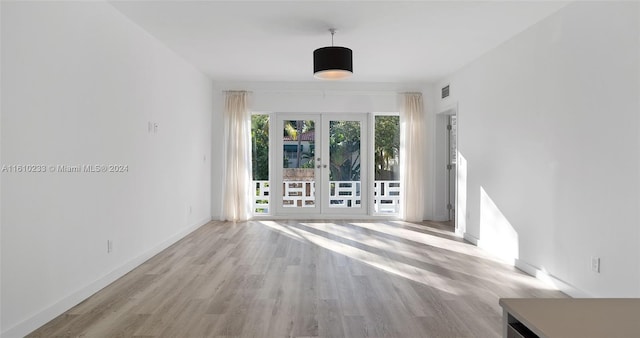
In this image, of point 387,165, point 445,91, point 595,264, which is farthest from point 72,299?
point 445,91

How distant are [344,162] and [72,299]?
496cm

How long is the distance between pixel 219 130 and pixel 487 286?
16.7ft

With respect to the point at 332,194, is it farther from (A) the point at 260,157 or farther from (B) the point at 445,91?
(B) the point at 445,91

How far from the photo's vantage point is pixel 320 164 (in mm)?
7066

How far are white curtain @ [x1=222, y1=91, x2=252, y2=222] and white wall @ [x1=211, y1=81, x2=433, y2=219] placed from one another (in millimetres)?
152

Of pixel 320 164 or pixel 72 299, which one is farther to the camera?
pixel 320 164

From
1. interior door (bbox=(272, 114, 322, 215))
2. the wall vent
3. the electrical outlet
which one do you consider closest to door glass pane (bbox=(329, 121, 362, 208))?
interior door (bbox=(272, 114, 322, 215))

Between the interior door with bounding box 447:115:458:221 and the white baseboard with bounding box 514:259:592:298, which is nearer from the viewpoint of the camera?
the white baseboard with bounding box 514:259:592:298

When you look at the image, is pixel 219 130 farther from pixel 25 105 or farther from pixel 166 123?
pixel 25 105

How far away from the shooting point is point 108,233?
3.38 meters

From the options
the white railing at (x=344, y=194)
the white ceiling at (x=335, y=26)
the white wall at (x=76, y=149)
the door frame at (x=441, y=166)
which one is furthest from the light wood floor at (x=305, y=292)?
the white ceiling at (x=335, y=26)

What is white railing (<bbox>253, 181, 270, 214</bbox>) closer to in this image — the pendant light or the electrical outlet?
the pendant light

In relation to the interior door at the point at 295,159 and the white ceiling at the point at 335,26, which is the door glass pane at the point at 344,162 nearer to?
the interior door at the point at 295,159

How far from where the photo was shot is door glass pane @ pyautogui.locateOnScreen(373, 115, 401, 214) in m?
7.09
